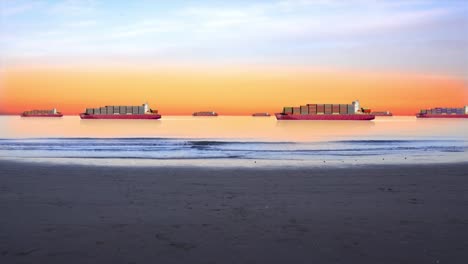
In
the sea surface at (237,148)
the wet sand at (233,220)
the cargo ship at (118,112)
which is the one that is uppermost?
the cargo ship at (118,112)

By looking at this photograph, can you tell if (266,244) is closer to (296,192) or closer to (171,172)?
(296,192)

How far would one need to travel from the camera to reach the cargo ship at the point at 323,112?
128 m

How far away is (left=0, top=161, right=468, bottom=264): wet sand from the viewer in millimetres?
4250

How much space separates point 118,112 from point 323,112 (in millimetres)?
69107

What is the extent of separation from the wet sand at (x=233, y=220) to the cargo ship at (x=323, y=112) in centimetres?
12101

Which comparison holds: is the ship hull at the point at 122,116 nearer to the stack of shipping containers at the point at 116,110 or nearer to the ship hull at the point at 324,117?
the stack of shipping containers at the point at 116,110

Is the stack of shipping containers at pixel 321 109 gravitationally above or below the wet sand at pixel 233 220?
above

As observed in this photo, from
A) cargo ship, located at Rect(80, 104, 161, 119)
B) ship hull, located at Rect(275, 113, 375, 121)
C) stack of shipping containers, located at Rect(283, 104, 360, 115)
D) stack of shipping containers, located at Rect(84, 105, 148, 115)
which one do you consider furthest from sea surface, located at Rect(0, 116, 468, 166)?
stack of shipping containers, located at Rect(84, 105, 148, 115)

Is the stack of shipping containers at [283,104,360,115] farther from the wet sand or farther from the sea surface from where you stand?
the wet sand

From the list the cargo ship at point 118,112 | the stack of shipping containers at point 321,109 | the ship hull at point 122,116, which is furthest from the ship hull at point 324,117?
the cargo ship at point 118,112

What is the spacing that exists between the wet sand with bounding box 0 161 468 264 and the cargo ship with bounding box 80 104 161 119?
13427cm

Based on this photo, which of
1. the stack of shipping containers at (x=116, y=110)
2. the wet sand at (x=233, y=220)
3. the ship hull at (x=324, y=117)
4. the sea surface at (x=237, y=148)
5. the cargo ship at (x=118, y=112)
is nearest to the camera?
the wet sand at (x=233, y=220)

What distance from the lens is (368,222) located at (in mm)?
5449

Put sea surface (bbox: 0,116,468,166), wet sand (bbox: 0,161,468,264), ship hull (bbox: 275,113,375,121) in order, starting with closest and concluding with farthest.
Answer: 1. wet sand (bbox: 0,161,468,264)
2. sea surface (bbox: 0,116,468,166)
3. ship hull (bbox: 275,113,375,121)
